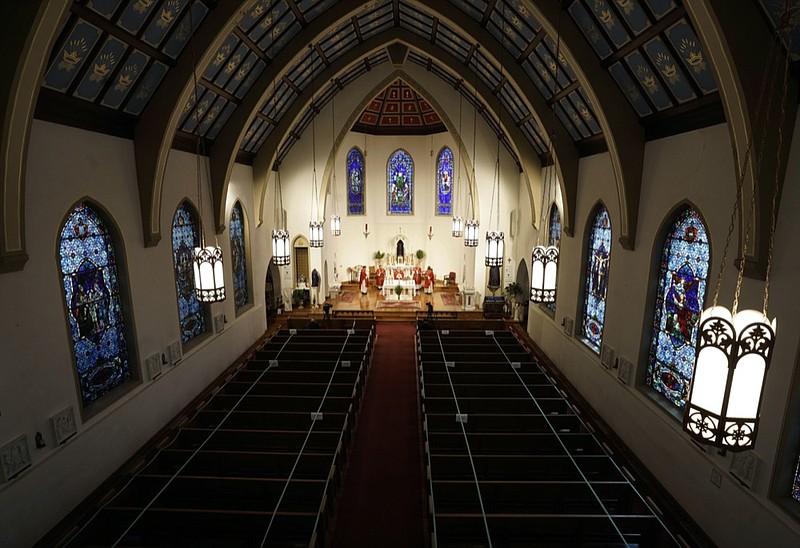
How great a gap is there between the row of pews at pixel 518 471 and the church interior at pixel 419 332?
0.17 feet

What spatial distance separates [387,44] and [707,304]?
10772 mm

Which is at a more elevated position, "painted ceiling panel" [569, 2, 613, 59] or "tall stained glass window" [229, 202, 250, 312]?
"painted ceiling panel" [569, 2, 613, 59]

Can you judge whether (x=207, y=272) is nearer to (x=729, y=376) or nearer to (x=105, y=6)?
(x=105, y=6)

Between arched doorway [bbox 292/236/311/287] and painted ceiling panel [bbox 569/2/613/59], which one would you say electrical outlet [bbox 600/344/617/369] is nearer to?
painted ceiling panel [bbox 569/2/613/59]

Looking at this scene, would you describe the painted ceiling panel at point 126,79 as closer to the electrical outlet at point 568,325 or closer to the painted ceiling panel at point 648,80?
the painted ceiling panel at point 648,80

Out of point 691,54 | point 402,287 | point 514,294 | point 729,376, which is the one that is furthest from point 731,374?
point 402,287

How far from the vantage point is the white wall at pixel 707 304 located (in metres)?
4.84

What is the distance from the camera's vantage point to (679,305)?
7.04 m

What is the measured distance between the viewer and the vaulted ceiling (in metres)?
5.61

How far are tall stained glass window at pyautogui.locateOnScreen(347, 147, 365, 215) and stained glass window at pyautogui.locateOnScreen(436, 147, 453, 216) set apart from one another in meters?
3.95

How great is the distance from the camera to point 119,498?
5.58m

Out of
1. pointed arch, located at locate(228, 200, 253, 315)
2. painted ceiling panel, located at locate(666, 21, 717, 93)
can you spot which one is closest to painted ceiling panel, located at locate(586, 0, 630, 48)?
painted ceiling panel, located at locate(666, 21, 717, 93)

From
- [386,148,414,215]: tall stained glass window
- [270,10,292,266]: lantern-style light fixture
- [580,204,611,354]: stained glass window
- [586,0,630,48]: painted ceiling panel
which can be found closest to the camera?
[586,0,630,48]: painted ceiling panel

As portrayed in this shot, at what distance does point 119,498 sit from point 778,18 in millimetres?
9245
